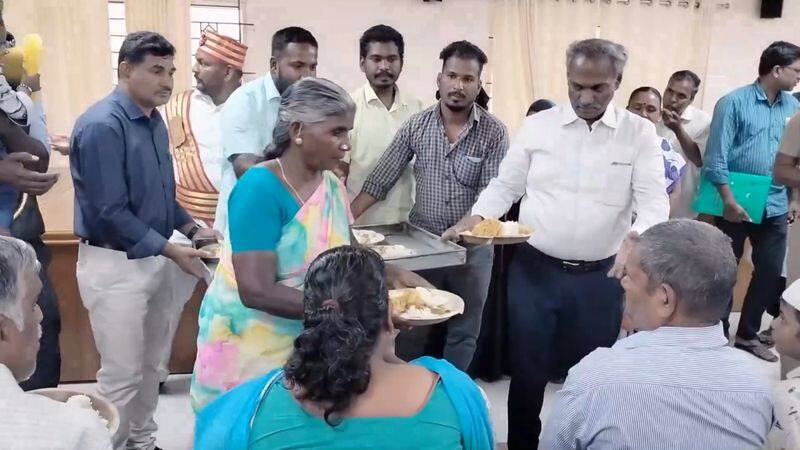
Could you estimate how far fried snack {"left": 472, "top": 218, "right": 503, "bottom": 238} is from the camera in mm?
2271

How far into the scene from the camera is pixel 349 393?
40.4 inches

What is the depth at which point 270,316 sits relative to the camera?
1.58 meters

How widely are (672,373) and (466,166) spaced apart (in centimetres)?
164

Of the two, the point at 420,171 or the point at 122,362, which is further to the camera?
the point at 420,171

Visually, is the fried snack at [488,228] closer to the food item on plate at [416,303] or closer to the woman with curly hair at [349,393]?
the food item on plate at [416,303]

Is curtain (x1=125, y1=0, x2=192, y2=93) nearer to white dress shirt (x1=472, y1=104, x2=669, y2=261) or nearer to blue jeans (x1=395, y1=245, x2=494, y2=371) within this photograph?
blue jeans (x1=395, y1=245, x2=494, y2=371)

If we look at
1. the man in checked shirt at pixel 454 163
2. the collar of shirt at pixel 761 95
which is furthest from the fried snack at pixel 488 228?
the collar of shirt at pixel 761 95

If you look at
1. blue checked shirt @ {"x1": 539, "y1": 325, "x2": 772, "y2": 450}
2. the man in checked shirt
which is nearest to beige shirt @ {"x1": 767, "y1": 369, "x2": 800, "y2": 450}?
blue checked shirt @ {"x1": 539, "y1": 325, "x2": 772, "y2": 450}

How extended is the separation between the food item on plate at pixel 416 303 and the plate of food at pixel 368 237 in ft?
1.84

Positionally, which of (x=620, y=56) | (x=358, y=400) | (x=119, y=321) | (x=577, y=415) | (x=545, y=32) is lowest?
(x=119, y=321)

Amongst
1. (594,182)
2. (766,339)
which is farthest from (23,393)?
(766,339)

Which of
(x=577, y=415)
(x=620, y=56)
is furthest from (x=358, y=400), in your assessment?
(x=620, y=56)

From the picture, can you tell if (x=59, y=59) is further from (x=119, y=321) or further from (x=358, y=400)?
(x=358, y=400)

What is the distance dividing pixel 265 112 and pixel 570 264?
1.26 m
